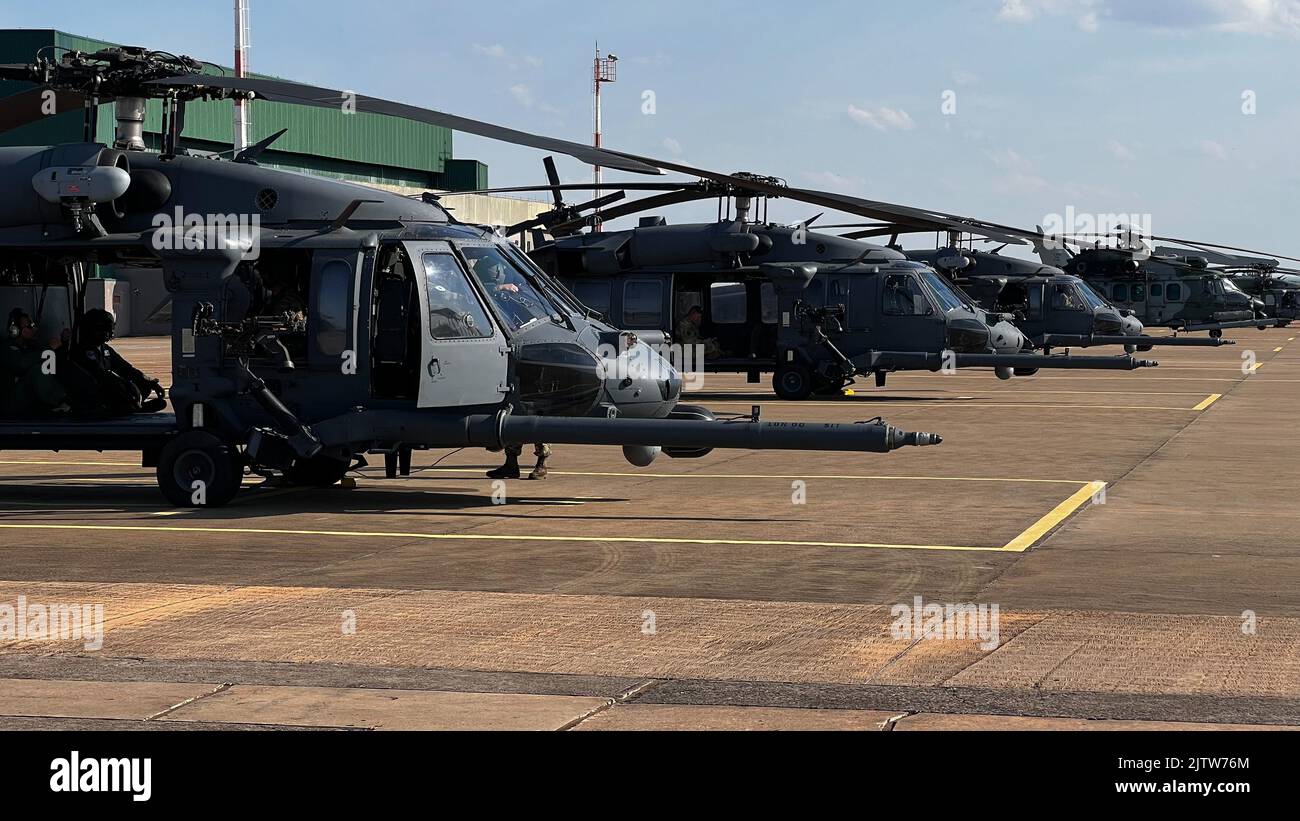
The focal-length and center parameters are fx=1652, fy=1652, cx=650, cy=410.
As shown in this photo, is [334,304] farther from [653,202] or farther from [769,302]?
[769,302]

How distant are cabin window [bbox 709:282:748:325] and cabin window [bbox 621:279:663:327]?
1.15 meters

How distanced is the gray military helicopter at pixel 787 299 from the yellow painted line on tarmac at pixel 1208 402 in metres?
3.25

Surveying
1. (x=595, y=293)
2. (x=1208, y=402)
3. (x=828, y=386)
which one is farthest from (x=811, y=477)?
(x=1208, y=402)

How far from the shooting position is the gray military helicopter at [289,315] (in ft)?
45.0

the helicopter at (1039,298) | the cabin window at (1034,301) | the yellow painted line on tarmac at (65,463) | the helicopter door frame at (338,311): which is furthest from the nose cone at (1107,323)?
the helicopter door frame at (338,311)

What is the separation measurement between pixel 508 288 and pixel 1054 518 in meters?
5.04

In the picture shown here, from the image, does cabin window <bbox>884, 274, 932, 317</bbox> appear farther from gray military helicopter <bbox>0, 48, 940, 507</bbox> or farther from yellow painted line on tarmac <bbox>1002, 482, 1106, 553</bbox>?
gray military helicopter <bbox>0, 48, 940, 507</bbox>

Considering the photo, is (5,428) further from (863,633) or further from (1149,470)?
(1149,470)

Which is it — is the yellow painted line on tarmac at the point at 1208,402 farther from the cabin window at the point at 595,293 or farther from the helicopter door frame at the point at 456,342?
the helicopter door frame at the point at 456,342


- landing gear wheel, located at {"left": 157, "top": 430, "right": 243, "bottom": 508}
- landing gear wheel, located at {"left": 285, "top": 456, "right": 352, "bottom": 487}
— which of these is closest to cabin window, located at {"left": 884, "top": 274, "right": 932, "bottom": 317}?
landing gear wheel, located at {"left": 285, "top": 456, "right": 352, "bottom": 487}

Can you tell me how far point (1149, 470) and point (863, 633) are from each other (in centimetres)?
922

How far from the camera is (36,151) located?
Answer: 14.6m

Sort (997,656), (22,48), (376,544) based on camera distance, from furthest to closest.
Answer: (22,48), (376,544), (997,656)
